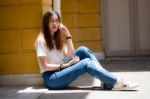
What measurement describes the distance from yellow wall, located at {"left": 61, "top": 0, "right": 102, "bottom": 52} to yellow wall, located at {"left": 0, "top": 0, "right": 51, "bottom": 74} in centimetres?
432

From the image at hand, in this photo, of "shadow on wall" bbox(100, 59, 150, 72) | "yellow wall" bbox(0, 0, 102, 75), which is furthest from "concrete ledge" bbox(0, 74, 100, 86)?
"shadow on wall" bbox(100, 59, 150, 72)

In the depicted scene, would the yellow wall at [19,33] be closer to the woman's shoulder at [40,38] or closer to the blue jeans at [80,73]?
the woman's shoulder at [40,38]

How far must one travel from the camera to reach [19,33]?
269 inches

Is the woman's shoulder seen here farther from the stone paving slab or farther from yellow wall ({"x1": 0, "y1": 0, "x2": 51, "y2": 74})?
the stone paving slab

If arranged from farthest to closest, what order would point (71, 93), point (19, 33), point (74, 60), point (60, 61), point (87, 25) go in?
point (87, 25) → point (19, 33) → point (60, 61) → point (74, 60) → point (71, 93)

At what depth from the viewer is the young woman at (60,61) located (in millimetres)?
6125

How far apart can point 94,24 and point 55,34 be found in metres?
4.95

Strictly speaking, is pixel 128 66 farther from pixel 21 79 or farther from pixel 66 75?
pixel 66 75

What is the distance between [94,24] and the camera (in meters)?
11.4

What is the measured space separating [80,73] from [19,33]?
4.08 feet

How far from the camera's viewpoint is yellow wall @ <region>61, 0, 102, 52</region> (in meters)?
11.2

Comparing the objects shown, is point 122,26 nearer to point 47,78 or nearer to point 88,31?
point 88,31

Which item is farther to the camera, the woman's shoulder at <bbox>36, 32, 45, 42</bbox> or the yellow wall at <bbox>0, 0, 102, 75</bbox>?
the yellow wall at <bbox>0, 0, 102, 75</bbox>

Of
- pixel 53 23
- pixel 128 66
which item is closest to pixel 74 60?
pixel 53 23
